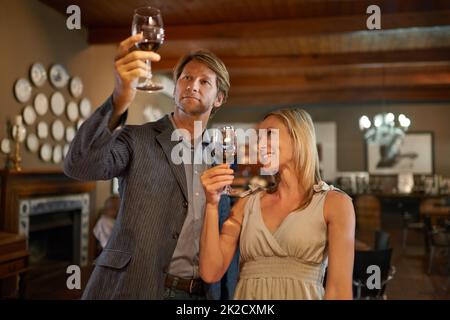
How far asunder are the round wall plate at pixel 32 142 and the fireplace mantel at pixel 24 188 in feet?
0.87

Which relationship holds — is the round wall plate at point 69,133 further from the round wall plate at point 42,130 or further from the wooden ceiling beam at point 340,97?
the wooden ceiling beam at point 340,97

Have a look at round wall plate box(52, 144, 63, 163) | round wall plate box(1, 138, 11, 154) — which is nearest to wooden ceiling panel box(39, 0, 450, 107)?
round wall plate box(52, 144, 63, 163)

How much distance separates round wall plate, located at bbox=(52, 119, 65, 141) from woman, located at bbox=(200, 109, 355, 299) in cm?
371

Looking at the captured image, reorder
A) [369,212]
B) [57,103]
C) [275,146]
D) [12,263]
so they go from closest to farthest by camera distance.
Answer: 1. [275,146]
2. [12,263]
3. [57,103]
4. [369,212]

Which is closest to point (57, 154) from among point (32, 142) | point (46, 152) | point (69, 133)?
point (46, 152)

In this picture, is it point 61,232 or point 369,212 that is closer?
point 61,232

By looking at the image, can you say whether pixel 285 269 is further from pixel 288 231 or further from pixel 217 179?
pixel 217 179

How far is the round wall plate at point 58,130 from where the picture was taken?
4422mm

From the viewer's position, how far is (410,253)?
670cm

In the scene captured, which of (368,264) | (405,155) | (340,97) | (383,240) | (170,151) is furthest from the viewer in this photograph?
(405,155)

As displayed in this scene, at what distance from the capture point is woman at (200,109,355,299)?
3.45 feet

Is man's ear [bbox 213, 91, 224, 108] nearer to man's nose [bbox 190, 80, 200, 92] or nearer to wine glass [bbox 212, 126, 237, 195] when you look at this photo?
man's nose [bbox 190, 80, 200, 92]

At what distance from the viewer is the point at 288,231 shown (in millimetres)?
1092

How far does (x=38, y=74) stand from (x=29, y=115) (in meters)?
0.43
